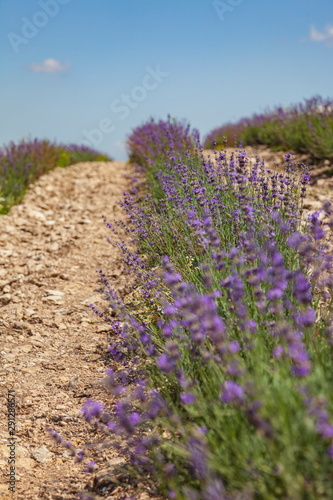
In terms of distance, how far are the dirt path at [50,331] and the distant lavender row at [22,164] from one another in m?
0.32

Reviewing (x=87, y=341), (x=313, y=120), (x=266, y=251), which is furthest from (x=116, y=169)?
(x=266, y=251)

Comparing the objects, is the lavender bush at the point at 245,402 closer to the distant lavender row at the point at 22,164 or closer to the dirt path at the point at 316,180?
the dirt path at the point at 316,180

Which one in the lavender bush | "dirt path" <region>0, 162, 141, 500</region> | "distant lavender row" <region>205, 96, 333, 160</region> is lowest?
"dirt path" <region>0, 162, 141, 500</region>

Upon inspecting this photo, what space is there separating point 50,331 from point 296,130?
21.2 feet

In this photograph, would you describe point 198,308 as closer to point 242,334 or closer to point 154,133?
point 242,334

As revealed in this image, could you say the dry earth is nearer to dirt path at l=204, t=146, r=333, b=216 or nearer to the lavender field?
dirt path at l=204, t=146, r=333, b=216

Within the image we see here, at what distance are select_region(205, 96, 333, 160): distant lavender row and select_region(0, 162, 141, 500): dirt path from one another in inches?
105

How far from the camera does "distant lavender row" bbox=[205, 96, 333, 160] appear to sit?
25.8 feet

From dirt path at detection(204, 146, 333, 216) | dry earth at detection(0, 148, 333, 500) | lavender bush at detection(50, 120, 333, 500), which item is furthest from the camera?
dirt path at detection(204, 146, 333, 216)

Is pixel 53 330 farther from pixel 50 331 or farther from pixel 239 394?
pixel 239 394

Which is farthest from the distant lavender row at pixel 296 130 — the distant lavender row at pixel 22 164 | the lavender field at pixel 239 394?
the lavender field at pixel 239 394

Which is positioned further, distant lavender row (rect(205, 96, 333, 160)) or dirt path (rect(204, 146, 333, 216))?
distant lavender row (rect(205, 96, 333, 160))

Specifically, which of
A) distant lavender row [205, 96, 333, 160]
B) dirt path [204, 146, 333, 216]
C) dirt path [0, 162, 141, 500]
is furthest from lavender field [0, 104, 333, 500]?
distant lavender row [205, 96, 333, 160]

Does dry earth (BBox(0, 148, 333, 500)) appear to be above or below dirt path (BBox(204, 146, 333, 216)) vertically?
below
